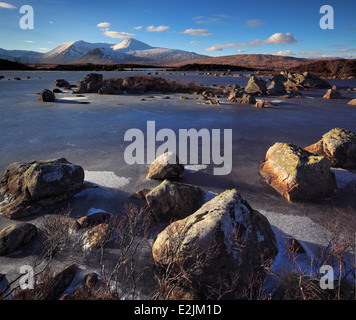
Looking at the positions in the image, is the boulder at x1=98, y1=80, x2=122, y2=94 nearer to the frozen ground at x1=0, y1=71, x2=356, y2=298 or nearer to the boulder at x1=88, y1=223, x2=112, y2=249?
the frozen ground at x1=0, y1=71, x2=356, y2=298

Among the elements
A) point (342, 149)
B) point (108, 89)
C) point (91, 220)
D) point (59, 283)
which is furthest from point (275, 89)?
point (59, 283)

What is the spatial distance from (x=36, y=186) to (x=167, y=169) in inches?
114

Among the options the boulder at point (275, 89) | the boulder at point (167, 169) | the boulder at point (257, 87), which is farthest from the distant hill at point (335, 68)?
the boulder at point (167, 169)

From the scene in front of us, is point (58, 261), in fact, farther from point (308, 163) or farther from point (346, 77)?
point (346, 77)

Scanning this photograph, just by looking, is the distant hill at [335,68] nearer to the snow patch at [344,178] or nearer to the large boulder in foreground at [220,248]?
the snow patch at [344,178]

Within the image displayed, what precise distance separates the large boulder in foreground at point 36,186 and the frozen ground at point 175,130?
27 centimetres

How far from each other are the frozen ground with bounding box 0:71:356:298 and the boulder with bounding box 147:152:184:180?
0.23 metres

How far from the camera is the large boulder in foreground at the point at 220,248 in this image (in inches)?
108

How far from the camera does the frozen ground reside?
14.6ft

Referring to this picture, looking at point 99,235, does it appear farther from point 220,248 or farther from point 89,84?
point 89,84

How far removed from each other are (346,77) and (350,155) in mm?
57913

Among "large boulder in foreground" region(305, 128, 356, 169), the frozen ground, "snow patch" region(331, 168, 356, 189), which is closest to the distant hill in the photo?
the frozen ground

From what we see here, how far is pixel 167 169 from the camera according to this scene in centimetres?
565
